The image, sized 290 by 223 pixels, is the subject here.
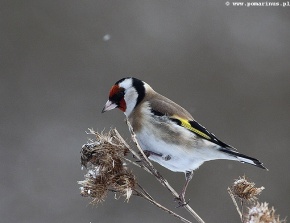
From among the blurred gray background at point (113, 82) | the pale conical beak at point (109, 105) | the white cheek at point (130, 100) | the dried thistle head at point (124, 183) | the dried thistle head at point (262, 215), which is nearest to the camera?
the dried thistle head at point (262, 215)

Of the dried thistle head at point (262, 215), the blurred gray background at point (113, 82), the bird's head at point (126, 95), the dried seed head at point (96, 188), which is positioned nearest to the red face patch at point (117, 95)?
the bird's head at point (126, 95)

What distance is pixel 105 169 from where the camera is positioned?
6.47ft

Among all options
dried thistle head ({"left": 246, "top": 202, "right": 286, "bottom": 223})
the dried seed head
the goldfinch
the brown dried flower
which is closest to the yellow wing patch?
the goldfinch

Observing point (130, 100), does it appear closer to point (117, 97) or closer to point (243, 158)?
point (117, 97)

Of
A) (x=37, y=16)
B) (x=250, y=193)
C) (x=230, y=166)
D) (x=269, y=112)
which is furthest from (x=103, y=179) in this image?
(x=37, y=16)

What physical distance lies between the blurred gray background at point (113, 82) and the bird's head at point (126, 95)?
109 inches

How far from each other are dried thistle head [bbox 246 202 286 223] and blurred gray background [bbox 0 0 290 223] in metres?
4.07

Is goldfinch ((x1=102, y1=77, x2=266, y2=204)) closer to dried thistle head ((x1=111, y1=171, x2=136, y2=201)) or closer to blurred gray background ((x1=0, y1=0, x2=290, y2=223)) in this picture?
dried thistle head ((x1=111, y1=171, x2=136, y2=201))

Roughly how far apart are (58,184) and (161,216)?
1217 millimetres

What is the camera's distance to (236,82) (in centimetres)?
671

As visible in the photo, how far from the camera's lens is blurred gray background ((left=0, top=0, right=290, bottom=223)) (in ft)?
19.8

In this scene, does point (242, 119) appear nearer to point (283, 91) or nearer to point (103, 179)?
Result: point (283, 91)

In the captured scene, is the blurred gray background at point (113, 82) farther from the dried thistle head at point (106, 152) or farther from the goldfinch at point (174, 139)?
the dried thistle head at point (106, 152)

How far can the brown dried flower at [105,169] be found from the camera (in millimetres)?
1935
